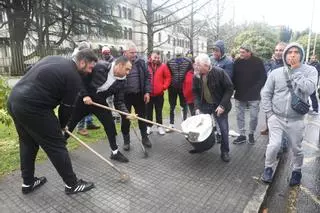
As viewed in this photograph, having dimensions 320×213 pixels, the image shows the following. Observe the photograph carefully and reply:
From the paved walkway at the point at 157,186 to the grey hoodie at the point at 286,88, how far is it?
1.11 metres

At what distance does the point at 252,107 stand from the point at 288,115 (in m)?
1.95

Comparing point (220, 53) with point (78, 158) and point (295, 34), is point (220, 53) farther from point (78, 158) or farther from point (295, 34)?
point (295, 34)

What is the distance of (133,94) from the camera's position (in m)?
5.38

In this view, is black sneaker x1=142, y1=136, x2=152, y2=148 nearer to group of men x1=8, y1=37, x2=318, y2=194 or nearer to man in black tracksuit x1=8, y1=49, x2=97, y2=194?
group of men x1=8, y1=37, x2=318, y2=194

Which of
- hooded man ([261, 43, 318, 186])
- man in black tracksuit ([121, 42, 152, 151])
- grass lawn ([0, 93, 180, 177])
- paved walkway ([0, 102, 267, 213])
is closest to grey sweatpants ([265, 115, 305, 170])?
hooded man ([261, 43, 318, 186])

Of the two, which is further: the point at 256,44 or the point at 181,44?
the point at 181,44

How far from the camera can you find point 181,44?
5544cm

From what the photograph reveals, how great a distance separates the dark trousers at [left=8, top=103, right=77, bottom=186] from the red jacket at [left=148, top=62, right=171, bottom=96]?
299cm

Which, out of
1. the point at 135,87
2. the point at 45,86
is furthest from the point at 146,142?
the point at 45,86

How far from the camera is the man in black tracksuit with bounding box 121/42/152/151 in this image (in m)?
5.19

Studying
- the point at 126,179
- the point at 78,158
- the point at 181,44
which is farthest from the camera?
the point at 181,44

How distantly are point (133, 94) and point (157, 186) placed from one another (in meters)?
2.01

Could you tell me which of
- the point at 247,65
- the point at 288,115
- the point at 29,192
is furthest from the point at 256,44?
the point at 29,192

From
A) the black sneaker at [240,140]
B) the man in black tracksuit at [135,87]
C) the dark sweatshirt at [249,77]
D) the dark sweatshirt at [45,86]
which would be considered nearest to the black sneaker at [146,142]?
the man in black tracksuit at [135,87]
